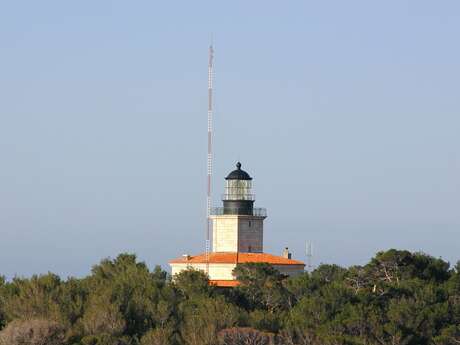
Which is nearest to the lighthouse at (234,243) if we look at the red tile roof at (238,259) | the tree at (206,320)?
the red tile roof at (238,259)

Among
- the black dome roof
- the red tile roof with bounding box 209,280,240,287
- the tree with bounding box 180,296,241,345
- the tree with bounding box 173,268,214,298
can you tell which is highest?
the black dome roof

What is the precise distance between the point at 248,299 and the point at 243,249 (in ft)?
27.7

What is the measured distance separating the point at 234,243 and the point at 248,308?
932cm

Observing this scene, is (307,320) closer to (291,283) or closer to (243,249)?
(291,283)

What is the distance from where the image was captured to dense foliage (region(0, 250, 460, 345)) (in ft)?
226

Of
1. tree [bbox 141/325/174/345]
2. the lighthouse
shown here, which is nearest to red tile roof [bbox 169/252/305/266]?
the lighthouse

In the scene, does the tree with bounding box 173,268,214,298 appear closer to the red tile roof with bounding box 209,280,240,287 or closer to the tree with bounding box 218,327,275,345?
the red tile roof with bounding box 209,280,240,287

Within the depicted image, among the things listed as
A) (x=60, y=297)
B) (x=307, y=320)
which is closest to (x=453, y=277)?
(x=307, y=320)

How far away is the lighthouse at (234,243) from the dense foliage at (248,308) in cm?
380

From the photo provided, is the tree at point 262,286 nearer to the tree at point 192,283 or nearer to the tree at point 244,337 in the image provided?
the tree at point 192,283

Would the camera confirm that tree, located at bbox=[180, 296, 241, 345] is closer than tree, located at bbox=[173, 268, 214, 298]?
Yes

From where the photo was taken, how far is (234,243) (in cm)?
8769

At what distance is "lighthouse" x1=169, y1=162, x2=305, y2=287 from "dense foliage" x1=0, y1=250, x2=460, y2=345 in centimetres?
380

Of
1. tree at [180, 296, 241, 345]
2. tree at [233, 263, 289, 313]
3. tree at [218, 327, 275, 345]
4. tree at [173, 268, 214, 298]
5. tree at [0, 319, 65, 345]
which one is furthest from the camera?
tree at [233, 263, 289, 313]
